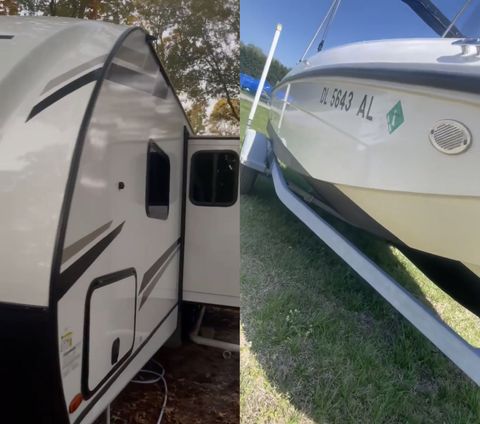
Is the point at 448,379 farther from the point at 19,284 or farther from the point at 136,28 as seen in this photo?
the point at 136,28

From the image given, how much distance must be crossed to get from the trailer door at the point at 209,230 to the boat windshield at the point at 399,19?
1716 millimetres

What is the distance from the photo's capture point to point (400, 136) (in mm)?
961

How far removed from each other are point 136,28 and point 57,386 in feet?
4.61

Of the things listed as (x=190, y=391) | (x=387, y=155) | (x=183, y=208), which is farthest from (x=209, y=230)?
(x=387, y=155)

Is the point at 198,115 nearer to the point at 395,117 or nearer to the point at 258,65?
the point at 258,65

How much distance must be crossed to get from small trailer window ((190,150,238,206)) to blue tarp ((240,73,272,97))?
1578mm

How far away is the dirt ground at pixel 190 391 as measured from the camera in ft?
7.31

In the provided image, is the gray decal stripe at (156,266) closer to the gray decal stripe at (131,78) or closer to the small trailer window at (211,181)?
the small trailer window at (211,181)

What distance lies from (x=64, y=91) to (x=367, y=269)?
1.08 m

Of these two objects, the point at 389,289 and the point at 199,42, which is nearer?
the point at 389,289

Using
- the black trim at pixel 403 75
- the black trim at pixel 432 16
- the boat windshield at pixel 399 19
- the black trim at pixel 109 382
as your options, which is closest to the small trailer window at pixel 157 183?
the black trim at pixel 109 382

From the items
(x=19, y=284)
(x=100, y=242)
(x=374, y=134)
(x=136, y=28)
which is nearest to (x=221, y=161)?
(x=136, y=28)

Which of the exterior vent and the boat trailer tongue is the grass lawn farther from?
the exterior vent

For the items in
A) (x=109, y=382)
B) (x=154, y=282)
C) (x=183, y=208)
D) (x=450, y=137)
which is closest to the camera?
(x=450, y=137)
